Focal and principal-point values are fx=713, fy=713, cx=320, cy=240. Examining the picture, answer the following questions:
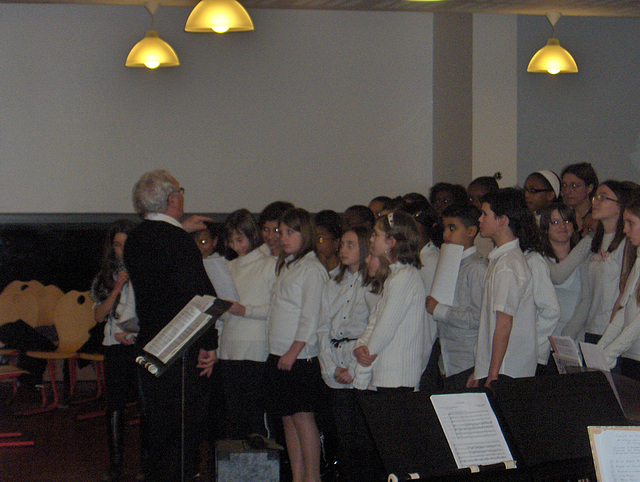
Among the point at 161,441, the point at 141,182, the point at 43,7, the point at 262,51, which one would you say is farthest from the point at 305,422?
the point at 43,7

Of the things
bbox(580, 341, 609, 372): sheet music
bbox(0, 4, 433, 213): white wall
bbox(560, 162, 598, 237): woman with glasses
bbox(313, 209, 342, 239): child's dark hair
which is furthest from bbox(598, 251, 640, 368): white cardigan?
bbox(0, 4, 433, 213): white wall

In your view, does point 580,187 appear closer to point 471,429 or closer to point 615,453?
point 471,429

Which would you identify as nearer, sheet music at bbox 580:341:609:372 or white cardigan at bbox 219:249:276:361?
sheet music at bbox 580:341:609:372

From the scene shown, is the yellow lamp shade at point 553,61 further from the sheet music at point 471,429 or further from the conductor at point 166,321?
the sheet music at point 471,429

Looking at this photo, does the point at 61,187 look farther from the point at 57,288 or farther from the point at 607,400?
the point at 607,400

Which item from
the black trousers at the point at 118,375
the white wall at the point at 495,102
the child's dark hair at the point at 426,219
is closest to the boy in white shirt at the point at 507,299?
the child's dark hair at the point at 426,219

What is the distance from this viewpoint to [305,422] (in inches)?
155

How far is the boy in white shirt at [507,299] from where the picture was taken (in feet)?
10.6

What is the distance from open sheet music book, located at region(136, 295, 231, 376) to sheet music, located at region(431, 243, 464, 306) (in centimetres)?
119

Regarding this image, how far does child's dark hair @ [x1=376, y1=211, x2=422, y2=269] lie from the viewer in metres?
3.49

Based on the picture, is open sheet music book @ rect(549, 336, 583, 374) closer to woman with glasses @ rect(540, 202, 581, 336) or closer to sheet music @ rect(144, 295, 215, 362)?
woman with glasses @ rect(540, 202, 581, 336)

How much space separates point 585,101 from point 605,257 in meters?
3.38

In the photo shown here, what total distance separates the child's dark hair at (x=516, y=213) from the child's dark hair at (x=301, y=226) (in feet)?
3.51

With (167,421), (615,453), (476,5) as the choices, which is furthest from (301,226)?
(615,453)
